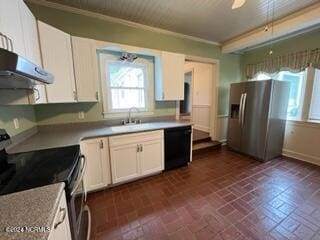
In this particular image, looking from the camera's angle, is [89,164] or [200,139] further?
[200,139]

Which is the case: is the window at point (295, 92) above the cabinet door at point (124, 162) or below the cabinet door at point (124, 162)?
above

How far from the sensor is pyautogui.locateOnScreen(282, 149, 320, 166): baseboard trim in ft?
10.2

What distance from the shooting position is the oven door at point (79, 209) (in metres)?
1.15

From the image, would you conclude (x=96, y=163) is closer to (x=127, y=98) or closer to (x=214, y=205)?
(x=127, y=98)

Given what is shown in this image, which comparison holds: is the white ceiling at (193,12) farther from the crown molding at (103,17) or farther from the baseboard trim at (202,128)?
the baseboard trim at (202,128)

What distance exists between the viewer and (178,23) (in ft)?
9.25

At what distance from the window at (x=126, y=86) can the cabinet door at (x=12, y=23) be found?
144cm

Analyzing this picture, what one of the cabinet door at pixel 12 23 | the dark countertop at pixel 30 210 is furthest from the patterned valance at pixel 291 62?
the cabinet door at pixel 12 23

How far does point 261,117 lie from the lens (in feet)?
10.5

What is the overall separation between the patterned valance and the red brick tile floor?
2.08 metres

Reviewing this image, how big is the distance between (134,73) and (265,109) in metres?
2.79

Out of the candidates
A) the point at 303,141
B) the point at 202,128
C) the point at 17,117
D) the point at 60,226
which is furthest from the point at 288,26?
the point at 17,117

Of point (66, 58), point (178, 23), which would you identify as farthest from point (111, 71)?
point (178, 23)

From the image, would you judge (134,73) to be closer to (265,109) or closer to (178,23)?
(178,23)
